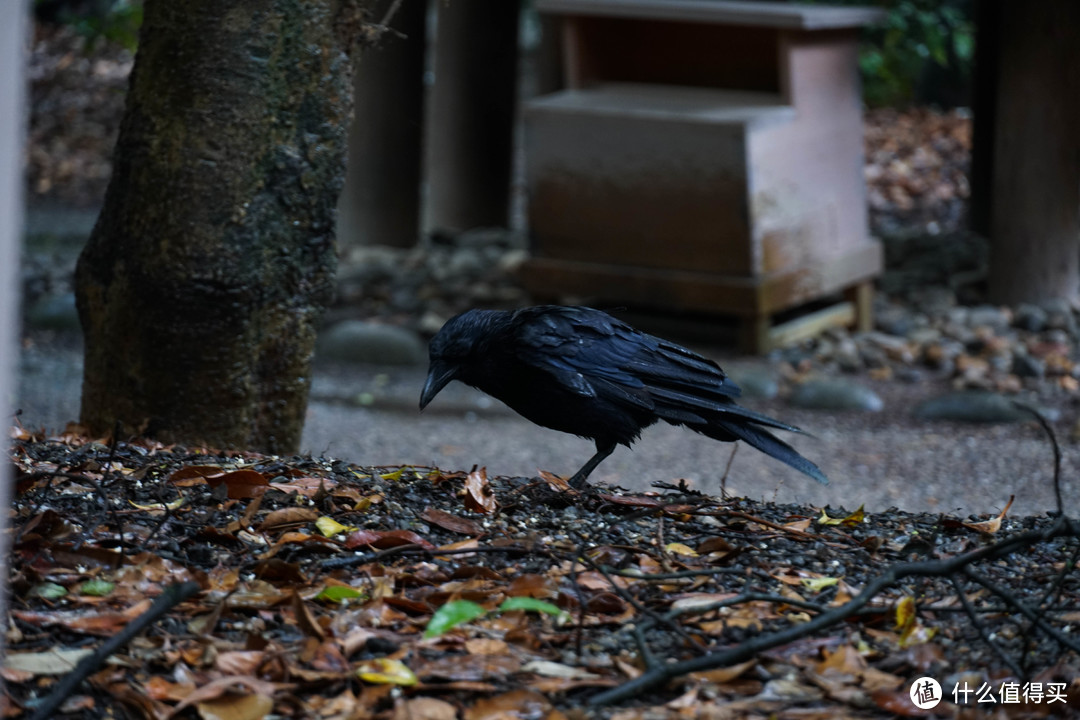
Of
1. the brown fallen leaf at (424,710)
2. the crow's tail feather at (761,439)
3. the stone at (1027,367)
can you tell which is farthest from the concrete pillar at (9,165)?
the stone at (1027,367)

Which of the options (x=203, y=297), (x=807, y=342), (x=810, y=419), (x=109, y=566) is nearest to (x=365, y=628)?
(x=109, y=566)

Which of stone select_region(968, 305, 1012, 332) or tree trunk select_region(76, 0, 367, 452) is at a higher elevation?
tree trunk select_region(76, 0, 367, 452)

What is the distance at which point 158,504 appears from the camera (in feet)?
9.46

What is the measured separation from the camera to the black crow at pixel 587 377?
3449mm

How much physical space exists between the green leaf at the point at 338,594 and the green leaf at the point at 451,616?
197 millimetres

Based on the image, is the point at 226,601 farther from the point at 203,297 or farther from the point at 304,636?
the point at 203,297

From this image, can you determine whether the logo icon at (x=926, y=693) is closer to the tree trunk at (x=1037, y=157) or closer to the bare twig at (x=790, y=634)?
the bare twig at (x=790, y=634)

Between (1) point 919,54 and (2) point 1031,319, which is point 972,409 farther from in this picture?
(1) point 919,54

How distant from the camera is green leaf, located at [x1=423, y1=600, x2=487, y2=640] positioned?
7.44 ft

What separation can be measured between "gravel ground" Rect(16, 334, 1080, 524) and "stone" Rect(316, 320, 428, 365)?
0.42m

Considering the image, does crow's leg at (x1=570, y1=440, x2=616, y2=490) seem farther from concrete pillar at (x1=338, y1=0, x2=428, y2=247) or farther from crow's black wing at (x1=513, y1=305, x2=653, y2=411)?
concrete pillar at (x1=338, y1=0, x2=428, y2=247)

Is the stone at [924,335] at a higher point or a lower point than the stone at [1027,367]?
higher

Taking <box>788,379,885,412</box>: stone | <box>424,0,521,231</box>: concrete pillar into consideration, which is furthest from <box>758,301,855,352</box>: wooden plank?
<box>424,0,521,231</box>: concrete pillar

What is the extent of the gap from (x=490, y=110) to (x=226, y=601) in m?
9.03
